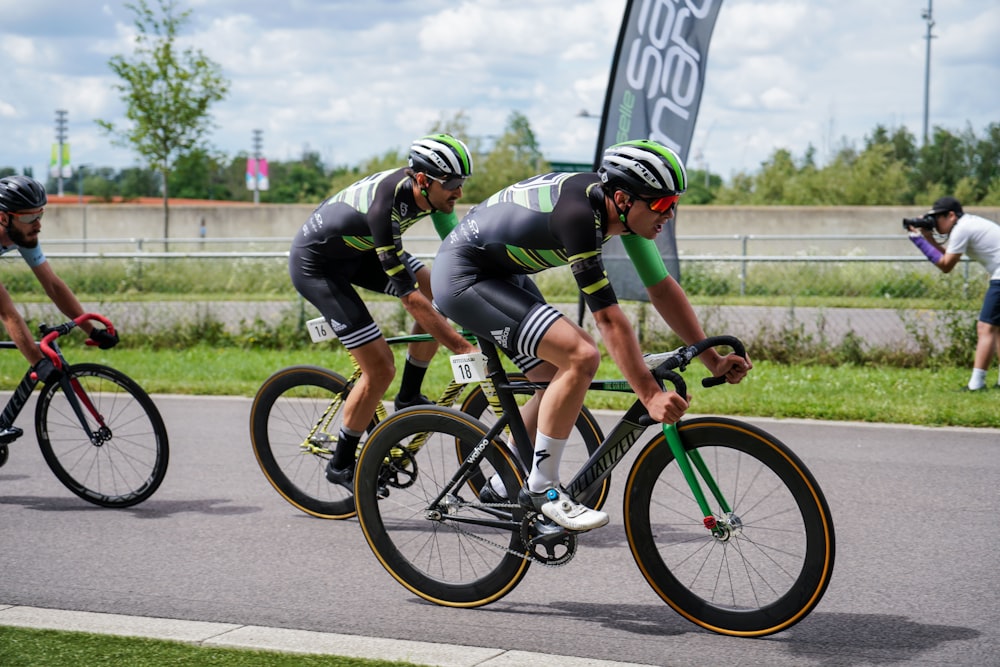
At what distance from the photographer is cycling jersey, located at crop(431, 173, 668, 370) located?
174 inches

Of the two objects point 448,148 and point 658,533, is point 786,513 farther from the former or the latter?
point 448,148

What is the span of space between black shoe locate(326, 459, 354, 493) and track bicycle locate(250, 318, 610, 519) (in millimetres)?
275

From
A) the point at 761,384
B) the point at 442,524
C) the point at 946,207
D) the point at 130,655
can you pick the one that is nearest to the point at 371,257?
the point at 442,524

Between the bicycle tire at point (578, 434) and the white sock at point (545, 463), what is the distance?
0.70 meters

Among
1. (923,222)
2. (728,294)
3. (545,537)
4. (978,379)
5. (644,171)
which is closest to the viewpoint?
(644,171)

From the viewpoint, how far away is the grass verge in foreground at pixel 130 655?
428cm

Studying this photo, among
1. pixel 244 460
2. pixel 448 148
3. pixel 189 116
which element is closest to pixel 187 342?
pixel 244 460

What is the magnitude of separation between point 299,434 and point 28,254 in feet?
6.04

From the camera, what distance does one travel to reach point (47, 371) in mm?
6762

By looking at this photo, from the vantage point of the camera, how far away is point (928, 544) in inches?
230

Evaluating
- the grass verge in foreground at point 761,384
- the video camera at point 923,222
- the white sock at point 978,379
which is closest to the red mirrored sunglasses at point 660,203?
the grass verge in foreground at point 761,384

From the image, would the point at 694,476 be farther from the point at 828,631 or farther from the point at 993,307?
the point at 993,307

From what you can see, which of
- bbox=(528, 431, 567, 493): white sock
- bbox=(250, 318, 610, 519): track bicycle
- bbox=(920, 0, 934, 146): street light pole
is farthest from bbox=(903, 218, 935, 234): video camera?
bbox=(920, 0, 934, 146): street light pole

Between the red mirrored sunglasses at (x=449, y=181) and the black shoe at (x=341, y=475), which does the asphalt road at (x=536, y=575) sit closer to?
the black shoe at (x=341, y=475)
